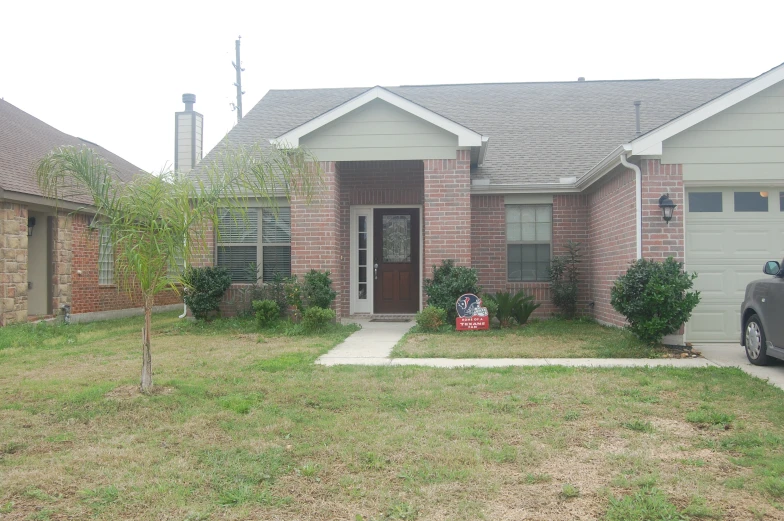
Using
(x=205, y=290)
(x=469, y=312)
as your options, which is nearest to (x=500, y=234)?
(x=469, y=312)

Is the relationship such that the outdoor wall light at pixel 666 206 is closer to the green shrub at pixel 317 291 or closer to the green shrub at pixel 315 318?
the green shrub at pixel 315 318

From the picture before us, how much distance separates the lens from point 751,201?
909 cm

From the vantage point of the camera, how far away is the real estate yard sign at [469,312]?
10.5 metres

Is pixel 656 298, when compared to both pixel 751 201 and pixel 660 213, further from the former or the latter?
pixel 751 201

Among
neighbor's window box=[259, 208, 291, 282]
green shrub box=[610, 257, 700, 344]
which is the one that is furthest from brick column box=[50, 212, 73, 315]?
green shrub box=[610, 257, 700, 344]

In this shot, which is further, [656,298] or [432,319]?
[432,319]

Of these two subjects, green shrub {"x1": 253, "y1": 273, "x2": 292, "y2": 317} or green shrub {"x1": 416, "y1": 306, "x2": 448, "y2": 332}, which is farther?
green shrub {"x1": 253, "y1": 273, "x2": 292, "y2": 317}

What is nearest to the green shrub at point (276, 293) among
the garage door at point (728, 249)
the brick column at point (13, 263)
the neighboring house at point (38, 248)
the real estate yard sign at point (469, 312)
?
the neighboring house at point (38, 248)

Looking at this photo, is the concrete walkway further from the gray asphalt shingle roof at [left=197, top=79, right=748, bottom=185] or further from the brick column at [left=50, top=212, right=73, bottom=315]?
the brick column at [left=50, top=212, right=73, bottom=315]

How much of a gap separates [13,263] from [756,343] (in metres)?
12.8

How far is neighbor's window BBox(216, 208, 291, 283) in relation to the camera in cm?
1281

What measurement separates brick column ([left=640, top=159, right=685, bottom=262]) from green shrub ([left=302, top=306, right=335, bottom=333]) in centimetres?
511

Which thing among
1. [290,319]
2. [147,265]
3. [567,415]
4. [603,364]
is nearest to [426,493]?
[567,415]

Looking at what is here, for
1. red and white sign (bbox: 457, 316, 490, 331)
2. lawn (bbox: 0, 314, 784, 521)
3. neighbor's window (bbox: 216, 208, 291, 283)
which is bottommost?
lawn (bbox: 0, 314, 784, 521)
